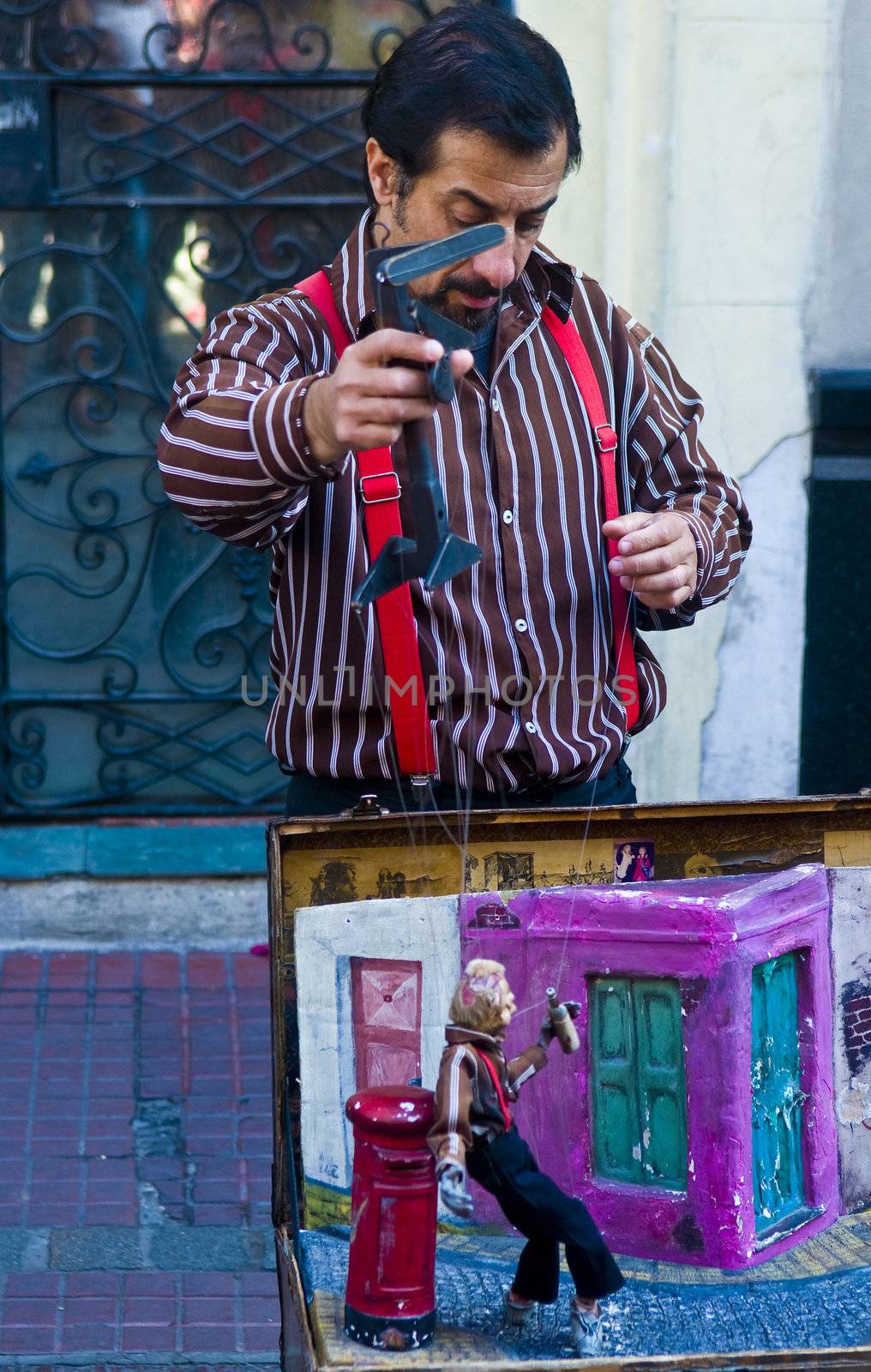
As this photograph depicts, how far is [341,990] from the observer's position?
1633 millimetres

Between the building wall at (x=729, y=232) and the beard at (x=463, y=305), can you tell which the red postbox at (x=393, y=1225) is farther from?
the building wall at (x=729, y=232)

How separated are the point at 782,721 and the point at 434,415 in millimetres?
2672

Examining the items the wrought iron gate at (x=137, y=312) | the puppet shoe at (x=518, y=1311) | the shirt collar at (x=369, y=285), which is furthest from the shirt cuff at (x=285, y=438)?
the wrought iron gate at (x=137, y=312)

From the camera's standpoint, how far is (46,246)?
4418 mm

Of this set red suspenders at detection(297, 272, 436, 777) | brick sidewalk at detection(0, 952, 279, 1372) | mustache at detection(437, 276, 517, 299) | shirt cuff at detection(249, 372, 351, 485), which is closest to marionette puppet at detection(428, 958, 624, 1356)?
red suspenders at detection(297, 272, 436, 777)

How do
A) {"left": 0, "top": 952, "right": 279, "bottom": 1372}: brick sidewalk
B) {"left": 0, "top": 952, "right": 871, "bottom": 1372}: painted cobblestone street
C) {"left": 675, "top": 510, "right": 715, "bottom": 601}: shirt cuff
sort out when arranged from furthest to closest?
1. {"left": 0, "top": 952, "right": 279, "bottom": 1372}: brick sidewalk
2. {"left": 675, "top": 510, "right": 715, "bottom": 601}: shirt cuff
3. {"left": 0, "top": 952, "right": 871, "bottom": 1372}: painted cobblestone street

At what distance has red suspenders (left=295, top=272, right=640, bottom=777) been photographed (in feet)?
5.47

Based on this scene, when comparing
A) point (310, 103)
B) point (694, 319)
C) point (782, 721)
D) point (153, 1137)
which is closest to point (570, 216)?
point (694, 319)

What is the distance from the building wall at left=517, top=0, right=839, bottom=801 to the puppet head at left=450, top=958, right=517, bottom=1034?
Answer: 2.82 m

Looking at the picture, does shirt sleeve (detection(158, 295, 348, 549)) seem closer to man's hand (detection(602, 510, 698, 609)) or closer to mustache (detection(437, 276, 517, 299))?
mustache (detection(437, 276, 517, 299))

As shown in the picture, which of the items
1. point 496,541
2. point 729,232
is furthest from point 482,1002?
point 729,232

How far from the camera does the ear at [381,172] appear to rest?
1.76m

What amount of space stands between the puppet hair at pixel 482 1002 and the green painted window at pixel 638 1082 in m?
0.24

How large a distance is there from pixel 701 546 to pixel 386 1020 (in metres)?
0.62
